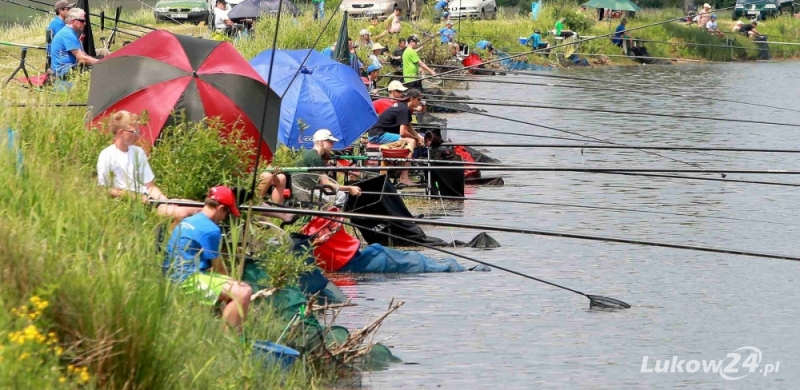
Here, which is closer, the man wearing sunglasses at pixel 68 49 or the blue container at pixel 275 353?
the blue container at pixel 275 353

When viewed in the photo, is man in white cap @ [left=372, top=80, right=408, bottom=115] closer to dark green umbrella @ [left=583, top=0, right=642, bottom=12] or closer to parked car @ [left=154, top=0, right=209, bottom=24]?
parked car @ [left=154, top=0, right=209, bottom=24]

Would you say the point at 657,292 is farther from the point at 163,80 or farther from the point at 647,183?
the point at 647,183

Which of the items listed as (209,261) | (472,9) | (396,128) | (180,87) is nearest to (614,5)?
(472,9)

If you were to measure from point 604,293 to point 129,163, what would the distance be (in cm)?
427

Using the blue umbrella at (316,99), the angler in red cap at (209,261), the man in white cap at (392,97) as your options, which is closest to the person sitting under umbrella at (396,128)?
the man in white cap at (392,97)

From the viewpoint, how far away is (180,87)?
9570 millimetres

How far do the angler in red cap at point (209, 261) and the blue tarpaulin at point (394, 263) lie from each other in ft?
10.2

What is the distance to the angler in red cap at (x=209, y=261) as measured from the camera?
639cm

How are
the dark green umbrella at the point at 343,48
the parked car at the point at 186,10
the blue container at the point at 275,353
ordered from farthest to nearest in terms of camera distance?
the parked car at the point at 186,10 < the dark green umbrella at the point at 343,48 < the blue container at the point at 275,353

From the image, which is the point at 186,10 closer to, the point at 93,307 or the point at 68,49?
the point at 68,49

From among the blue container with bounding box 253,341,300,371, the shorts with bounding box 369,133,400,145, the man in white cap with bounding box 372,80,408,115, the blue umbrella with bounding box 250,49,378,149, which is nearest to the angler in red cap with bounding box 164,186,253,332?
the blue container with bounding box 253,341,300,371

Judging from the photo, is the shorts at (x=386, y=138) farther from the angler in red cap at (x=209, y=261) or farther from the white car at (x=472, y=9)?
the white car at (x=472, y=9)

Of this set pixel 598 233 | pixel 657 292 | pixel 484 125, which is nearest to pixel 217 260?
pixel 657 292

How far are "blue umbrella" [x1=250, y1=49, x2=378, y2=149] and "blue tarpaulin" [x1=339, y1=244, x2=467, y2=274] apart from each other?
181cm
